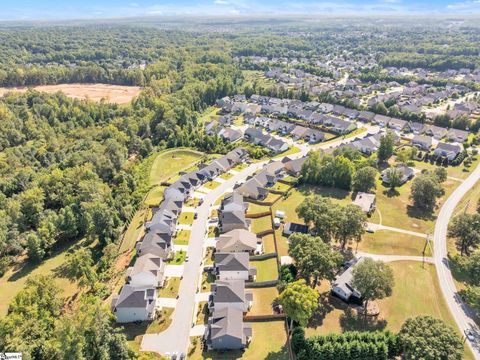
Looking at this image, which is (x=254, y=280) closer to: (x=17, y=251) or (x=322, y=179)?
(x=322, y=179)

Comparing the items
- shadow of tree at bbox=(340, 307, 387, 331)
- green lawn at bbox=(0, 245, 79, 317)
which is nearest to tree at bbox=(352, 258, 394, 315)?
shadow of tree at bbox=(340, 307, 387, 331)

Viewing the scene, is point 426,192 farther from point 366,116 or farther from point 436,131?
point 366,116

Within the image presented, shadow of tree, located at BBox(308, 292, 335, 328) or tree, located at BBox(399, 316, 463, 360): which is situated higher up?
tree, located at BBox(399, 316, 463, 360)

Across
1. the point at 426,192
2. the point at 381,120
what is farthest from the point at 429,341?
the point at 381,120

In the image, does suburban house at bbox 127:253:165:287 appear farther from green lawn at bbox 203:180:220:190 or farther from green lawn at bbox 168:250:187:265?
green lawn at bbox 203:180:220:190

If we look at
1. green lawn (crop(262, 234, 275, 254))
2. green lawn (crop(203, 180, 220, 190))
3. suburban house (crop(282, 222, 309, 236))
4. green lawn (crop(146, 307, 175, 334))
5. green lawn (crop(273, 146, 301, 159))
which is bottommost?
green lawn (crop(146, 307, 175, 334))

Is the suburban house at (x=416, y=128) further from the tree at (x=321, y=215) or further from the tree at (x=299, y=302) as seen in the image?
the tree at (x=299, y=302)

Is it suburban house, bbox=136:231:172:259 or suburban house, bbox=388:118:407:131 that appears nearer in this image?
suburban house, bbox=136:231:172:259

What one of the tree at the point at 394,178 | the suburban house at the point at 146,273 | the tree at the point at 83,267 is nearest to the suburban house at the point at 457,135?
the tree at the point at 394,178
